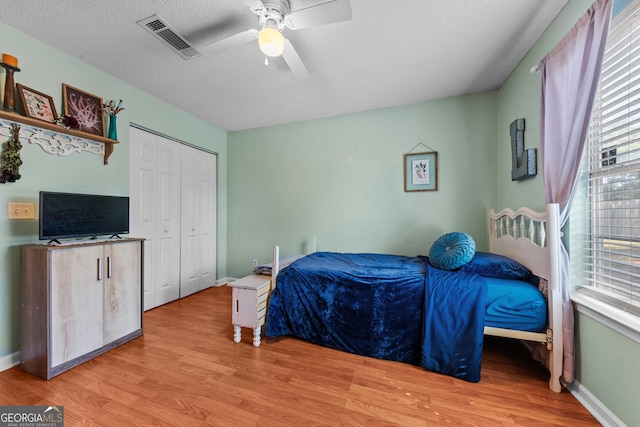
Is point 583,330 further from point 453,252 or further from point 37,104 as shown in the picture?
point 37,104

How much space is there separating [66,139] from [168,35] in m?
1.28

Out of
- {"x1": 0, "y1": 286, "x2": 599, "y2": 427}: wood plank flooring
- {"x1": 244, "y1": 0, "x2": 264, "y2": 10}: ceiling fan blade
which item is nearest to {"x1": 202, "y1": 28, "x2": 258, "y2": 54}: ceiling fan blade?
{"x1": 244, "y1": 0, "x2": 264, "y2": 10}: ceiling fan blade

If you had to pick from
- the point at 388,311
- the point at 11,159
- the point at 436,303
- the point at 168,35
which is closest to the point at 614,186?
the point at 436,303

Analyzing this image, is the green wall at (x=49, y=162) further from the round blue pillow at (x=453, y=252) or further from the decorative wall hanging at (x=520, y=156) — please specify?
the decorative wall hanging at (x=520, y=156)

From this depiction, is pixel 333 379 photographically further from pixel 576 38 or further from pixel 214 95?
pixel 214 95

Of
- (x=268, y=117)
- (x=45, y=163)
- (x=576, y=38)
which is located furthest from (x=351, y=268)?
(x=45, y=163)

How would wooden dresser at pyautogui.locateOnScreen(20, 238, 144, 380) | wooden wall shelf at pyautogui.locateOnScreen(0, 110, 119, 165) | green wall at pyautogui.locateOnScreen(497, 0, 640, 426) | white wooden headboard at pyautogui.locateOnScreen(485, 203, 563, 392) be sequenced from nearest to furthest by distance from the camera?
green wall at pyautogui.locateOnScreen(497, 0, 640, 426) < white wooden headboard at pyautogui.locateOnScreen(485, 203, 563, 392) < wooden dresser at pyautogui.locateOnScreen(20, 238, 144, 380) < wooden wall shelf at pyautogui.locateOnScreen(0, 110, 119, 165)

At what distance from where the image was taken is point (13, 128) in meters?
1.72

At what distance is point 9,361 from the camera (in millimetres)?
1722

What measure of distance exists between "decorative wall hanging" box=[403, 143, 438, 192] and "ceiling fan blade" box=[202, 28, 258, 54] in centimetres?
210

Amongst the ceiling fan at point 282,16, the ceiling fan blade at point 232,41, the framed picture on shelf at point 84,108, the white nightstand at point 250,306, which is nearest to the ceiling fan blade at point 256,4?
the ceiling fan at point 282,16

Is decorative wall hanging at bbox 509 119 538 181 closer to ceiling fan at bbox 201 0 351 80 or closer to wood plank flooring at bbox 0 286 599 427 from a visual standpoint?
wood plank flooring at bbox 0 286 599 427

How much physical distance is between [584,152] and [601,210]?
1.17ft

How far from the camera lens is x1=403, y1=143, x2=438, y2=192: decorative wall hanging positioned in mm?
2803
